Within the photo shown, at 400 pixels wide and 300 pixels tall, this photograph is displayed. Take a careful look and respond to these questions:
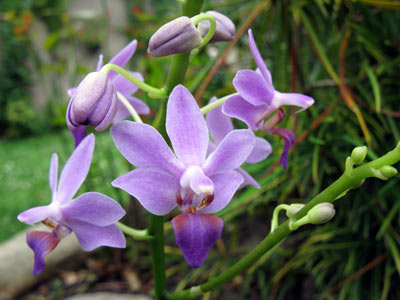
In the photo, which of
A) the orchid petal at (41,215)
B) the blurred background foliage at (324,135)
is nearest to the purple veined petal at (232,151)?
the orchid petal at (41,215)

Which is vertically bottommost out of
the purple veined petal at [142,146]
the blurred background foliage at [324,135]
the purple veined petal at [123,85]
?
the blurred background foliage at [324,135]

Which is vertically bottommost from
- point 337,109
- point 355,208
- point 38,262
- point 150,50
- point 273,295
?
point 273,295

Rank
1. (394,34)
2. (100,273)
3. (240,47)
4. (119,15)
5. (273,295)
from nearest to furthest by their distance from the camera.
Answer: (394,34)
(273,295)
(240,47)
(100,273)
(119,15)

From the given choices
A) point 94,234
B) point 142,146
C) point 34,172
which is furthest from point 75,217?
point 34,172

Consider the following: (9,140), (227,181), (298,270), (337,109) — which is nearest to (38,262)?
(227,181)

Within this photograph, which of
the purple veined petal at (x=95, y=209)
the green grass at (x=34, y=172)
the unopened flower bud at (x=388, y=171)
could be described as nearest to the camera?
the unopened flower bud at (x=388, y=171)

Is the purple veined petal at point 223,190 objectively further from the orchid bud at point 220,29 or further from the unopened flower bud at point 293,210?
the orchid bud at point 220,29

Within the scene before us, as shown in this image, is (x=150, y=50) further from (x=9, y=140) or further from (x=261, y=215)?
(x=9, y=140)
